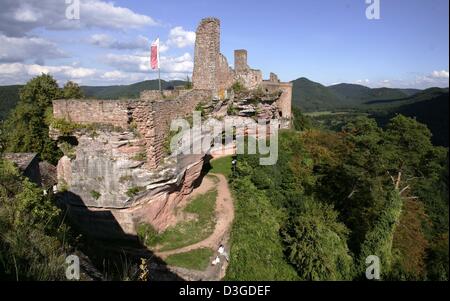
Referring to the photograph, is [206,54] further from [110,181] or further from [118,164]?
[110,181]

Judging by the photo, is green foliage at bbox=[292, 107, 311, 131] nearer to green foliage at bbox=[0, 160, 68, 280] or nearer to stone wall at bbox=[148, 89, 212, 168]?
stone wall at bbox=[148, 89, 212, 168]

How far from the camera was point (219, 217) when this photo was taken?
1633cm

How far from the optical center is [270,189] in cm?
2014

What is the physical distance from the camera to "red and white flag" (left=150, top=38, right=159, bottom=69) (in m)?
14.1

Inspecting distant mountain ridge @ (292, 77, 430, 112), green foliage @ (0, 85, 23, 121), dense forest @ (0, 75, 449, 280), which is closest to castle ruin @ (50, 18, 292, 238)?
dense forest @ (0, 75, 449, 280)

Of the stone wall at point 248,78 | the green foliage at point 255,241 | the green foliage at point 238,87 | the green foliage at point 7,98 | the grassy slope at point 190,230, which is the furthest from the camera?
the green foliage at point 7,98

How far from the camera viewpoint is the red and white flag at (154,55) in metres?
14.1

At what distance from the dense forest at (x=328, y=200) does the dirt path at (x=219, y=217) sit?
1.61 feet

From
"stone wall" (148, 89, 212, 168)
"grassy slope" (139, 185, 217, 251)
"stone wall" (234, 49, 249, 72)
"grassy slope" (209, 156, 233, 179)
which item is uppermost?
"stone wall" (234, 49, 249, 72)

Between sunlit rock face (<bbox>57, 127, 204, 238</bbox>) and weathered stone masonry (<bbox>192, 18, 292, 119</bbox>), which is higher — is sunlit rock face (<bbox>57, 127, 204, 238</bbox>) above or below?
below

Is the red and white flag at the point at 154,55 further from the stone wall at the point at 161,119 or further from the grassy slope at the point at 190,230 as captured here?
the grassy slope at the point at 190,230

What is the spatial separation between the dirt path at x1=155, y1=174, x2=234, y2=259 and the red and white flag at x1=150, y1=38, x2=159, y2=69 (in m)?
7.19

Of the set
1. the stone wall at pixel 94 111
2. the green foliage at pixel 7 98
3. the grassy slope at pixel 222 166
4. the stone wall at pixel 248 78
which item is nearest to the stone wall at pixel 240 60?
the stone wall at pixel 248 78
